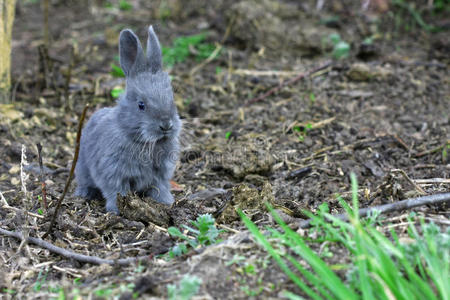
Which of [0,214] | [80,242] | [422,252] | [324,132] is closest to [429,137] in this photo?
[324,132]

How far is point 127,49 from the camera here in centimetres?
433

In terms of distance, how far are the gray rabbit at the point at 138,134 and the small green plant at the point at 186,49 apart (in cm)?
317

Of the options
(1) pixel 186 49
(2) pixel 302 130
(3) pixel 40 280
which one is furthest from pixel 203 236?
(1) pixel 186 49

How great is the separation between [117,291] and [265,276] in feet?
2.56

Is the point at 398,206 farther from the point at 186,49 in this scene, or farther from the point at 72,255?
the point at 186,49

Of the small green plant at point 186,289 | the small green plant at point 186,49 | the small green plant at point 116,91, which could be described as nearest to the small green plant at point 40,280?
the small green plant at point 186,289

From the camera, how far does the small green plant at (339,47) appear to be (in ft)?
24.2

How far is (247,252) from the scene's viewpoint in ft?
9.54

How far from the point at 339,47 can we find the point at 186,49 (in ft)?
7.50

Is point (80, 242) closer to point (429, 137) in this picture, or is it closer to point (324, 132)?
point (324, 132)

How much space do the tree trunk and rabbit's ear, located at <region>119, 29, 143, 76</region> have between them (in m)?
2.16

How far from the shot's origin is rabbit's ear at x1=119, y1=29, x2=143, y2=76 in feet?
14.1

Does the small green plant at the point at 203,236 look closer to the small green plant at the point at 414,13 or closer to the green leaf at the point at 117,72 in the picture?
the green leaf at the point at 117,72

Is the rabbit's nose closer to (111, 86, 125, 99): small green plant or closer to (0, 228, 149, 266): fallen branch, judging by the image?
(0, 228, 149, 266): fallen branch
